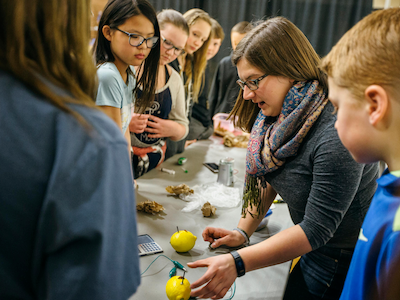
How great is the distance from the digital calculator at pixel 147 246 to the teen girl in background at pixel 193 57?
1.18 meters

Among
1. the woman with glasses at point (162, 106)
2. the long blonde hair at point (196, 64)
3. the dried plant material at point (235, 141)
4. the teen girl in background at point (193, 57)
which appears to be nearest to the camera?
the woman with glasses at point (162, 106)

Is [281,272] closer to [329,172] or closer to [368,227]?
[329,172]

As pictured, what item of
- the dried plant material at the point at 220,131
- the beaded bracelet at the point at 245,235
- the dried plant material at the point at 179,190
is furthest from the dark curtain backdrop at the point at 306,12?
the beaded bracelet at the point at 245,235

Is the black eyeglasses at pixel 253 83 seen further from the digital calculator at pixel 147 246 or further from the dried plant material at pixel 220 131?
the dried plant material at pixel 220 131

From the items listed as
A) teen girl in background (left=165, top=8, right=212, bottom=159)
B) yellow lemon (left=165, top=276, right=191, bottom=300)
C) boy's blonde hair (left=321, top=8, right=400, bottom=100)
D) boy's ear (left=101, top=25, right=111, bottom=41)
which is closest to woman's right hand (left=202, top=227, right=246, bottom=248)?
yellow lemon (left=165, top=276, right=191, bottom=300)

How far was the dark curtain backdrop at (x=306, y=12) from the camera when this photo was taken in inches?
163

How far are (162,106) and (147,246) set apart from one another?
117 centimetres

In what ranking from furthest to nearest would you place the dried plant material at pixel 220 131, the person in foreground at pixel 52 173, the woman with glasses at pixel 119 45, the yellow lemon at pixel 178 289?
the dried plant material at pixel 220 131 < the woman with glasses at pixel 119 45 < the yellow lemon at pixel 178 289 < the person in foreground at pixel 52 173

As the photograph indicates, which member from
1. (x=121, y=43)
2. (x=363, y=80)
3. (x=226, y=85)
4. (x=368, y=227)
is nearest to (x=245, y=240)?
(x=368, y=227)

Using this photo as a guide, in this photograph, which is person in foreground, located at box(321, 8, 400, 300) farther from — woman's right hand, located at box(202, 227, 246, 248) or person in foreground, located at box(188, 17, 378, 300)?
woman's right hand, located at box(202, 227, 246, 248)

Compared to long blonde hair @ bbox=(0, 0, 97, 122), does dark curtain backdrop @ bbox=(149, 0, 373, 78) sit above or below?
above

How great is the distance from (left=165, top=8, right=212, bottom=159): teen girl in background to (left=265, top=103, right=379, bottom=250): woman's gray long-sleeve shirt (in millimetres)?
1395

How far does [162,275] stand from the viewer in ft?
3.51

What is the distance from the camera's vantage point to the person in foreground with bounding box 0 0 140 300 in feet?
1.42
